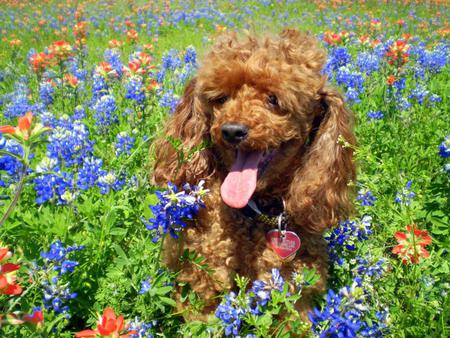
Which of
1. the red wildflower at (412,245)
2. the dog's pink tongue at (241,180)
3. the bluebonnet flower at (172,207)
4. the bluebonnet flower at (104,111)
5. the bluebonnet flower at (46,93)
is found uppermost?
the bluebonnet flower at (172,207)

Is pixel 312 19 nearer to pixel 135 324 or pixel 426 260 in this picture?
pixel 426 260

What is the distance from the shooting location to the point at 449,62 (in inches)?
255

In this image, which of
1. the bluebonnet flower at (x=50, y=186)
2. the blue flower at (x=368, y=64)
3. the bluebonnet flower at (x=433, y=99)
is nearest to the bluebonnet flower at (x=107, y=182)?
the bluebonnet flower at (x=50, y=186)

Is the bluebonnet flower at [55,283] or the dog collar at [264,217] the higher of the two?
the bluebonnet flower at [55,283]

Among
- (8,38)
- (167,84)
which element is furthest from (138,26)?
(167,84)

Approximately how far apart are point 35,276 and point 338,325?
1.18 m

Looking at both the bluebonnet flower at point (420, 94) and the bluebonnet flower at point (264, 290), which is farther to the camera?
the bluebonnet flower at point (420, 94)

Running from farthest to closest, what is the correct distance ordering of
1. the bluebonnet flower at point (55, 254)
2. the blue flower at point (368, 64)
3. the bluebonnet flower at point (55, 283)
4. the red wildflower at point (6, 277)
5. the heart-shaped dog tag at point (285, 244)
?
the blue flower at point (368, 64) → the heart-shaped dog tag at point (285, 244) → the bluebonnet flower at point (55, 254) → the bluebonnet flower at point (55, 283) → the red wildflower at point (6, 277)

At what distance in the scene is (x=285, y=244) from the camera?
2.19 metres

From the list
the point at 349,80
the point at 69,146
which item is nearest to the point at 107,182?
the point at 69,146

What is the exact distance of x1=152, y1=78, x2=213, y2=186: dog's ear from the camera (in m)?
2.42

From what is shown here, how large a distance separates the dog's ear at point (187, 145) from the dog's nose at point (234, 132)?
0.99 feet

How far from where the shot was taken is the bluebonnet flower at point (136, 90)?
3.67 metres

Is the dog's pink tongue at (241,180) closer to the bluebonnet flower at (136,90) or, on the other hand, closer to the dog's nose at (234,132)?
the dog's nose at (234,132)
